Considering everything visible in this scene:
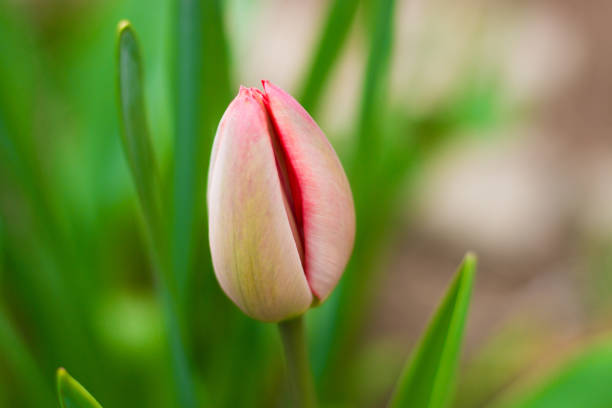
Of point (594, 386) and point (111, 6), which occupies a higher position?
point (111, 6)

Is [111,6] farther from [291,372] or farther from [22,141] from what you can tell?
[291,372]

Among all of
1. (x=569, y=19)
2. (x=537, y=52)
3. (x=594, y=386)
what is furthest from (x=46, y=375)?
(x=569, y=19)

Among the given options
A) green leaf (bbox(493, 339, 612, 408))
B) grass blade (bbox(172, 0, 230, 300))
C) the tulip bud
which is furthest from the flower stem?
green leaf (bbox(493, 339, 612, 408))

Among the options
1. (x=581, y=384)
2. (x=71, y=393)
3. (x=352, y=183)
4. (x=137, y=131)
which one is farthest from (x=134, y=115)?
(x=581, y=384)

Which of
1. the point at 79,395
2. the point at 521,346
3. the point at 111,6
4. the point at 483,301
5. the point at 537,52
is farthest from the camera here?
the point at 537,52

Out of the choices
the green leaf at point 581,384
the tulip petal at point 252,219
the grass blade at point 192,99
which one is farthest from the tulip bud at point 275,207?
the green leaf at point 581,384

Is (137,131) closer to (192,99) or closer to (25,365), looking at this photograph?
(192,99)

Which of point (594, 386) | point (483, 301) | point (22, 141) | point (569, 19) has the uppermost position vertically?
point (569, 19)
